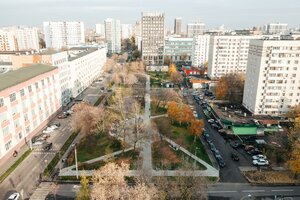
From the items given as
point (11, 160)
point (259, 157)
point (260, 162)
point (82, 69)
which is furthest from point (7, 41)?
point (260, 162)

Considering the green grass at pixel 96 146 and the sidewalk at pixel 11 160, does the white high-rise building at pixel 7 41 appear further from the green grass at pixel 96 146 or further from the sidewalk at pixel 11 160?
the green grass at pixel 96 146

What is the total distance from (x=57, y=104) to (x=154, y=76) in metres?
56.9

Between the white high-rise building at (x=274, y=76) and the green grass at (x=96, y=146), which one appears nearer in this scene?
the green grass at (x=96, y=146)

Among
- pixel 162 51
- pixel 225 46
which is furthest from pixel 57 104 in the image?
pixel 162 51

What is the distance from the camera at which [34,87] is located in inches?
1805

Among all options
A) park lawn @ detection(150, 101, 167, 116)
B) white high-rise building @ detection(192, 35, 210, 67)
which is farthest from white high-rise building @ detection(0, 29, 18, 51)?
park lawn @ detection(150, 101, 167, 116)

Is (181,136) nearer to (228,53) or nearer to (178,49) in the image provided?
(228,53)

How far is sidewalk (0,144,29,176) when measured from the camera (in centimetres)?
3452

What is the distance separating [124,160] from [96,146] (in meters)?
7.36

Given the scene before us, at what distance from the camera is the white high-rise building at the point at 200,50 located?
118750 mm

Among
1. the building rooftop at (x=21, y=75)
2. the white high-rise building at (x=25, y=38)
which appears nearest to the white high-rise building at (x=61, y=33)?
the white high-rise building at (x=25, y=38)

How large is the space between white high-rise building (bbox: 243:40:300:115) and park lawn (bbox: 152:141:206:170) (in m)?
26.7

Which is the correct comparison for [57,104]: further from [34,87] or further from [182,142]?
[182,142]

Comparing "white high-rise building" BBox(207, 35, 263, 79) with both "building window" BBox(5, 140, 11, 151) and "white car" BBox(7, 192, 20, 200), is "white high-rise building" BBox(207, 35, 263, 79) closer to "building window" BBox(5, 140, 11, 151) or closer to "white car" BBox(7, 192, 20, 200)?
"building window" BBox(5, 140, 11, 151)
